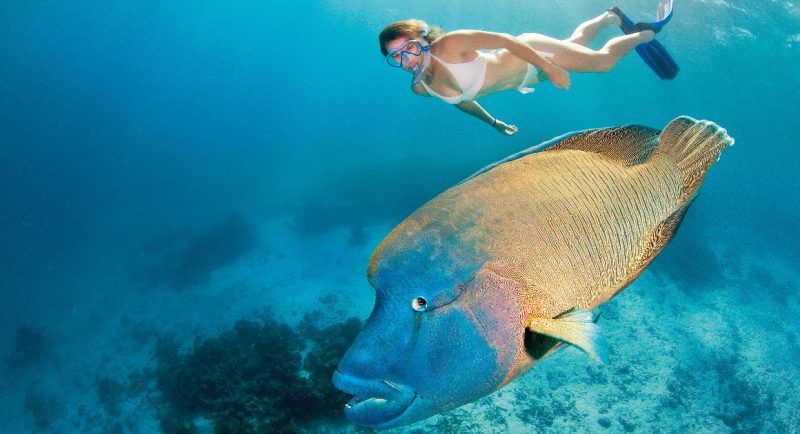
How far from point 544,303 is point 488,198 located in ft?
0.94

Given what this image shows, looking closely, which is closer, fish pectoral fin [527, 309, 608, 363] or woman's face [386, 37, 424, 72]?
fish pectoral fin [527, 309, 608, 363]

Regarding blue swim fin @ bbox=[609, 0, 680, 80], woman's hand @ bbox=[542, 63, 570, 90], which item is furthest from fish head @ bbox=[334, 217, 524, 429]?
blue swim fin @ bbox=[609, 0, 680, 80]

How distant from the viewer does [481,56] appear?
3.83 m

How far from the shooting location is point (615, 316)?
11.5 meters

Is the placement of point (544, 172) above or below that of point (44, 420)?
below

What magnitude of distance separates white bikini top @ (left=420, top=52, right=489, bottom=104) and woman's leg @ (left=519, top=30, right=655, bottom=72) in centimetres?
45

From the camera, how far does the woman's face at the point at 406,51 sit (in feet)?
10.7

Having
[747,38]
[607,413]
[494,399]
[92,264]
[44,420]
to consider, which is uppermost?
[92,264]

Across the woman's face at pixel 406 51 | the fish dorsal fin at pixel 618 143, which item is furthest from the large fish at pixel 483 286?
the woman's face at pixel 406 51

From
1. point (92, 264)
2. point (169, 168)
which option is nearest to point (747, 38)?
point (92, 264)

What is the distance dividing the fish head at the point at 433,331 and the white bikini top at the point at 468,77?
301 cm

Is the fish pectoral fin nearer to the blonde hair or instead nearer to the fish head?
the fish head

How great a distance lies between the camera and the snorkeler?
10.8 feet

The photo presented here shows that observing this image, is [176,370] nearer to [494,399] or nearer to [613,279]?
[494,399]
